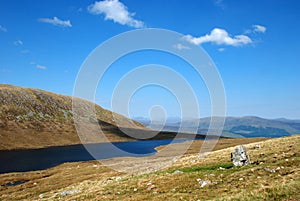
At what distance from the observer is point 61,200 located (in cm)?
2802

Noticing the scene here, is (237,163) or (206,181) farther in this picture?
(237,163)

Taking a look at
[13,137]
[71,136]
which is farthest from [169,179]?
[71,136]

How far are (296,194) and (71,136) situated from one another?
18728cm

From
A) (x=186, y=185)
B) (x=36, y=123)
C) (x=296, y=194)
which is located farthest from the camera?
(x=36, y=123)

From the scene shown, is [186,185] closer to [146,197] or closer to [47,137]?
[146,197]

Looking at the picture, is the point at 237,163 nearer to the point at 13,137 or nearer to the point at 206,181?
the point at 206,181

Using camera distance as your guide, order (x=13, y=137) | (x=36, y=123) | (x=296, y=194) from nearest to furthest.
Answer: (x=296, y=194), (x=13, y=137), (x=36, y=123)

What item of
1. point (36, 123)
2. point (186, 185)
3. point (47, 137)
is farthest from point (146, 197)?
point (36, 123)

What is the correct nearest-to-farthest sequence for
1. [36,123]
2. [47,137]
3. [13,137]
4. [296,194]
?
[296,194] → [13,137] → [47,137] → [36,123]

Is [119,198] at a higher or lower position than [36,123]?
lower

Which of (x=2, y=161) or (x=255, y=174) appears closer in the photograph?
(x=255, y=174)

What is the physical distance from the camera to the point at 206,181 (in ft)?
77.3

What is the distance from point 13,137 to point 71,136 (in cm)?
4224

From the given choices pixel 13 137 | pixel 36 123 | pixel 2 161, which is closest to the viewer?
pixel 2 161
